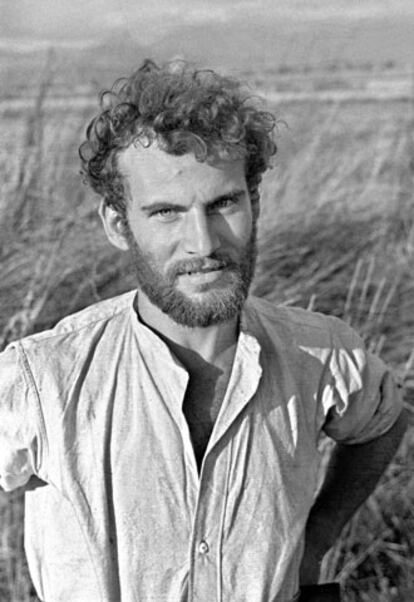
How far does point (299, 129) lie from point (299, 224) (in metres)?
0.57

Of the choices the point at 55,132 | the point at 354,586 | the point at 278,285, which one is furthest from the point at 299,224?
the point at 354,586

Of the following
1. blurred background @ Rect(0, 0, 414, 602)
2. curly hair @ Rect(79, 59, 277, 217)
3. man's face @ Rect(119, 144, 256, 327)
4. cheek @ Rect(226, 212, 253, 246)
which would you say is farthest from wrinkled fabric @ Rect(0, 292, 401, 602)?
blurred background @ Rect(0, 0, 414, 602)

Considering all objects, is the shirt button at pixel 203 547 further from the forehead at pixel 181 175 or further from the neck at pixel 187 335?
the forehead at pixel 181 175

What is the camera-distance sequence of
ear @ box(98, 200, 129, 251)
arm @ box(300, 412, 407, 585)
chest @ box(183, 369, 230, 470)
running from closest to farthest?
1. chest @ box(183, 369, 230, 470)
2. ear @ box(98, 200, 129, 251)
3. arm @ box(300, 412, 407, 585)

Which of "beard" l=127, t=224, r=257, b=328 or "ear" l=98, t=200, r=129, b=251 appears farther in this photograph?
"ear" l=98, t=200, r=129, b=251

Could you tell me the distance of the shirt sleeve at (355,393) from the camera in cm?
232

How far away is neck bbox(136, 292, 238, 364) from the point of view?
7.18 ft

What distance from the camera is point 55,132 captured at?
4.06 metres

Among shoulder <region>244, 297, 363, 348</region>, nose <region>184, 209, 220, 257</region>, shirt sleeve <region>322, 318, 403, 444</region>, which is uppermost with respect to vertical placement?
nose <region>184, 209, 220, 257</region>

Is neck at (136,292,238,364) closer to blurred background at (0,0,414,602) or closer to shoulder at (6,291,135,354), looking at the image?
Result: shoulder at (6,291,135,354)

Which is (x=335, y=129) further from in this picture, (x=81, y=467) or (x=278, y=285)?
(x=81, y=467)

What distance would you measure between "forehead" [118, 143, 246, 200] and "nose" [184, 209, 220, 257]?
0.14 feet

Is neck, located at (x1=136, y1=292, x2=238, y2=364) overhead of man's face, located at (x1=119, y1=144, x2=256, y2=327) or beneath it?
beneath

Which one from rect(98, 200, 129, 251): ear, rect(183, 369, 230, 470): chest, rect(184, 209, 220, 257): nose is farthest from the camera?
rect(98, 200, 129, 251): ear
